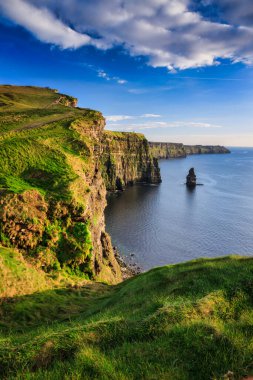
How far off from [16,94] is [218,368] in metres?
97.3

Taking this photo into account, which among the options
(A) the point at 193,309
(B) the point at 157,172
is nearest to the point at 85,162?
(A) the point at 193,309

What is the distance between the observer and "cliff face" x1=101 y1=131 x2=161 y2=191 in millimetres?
167375

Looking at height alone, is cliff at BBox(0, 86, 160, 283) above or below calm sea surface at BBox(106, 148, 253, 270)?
above

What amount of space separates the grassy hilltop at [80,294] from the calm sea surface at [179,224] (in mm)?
25115

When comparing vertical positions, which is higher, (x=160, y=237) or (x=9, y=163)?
(x=9, y=163)

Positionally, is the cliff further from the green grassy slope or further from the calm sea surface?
the calm sea surface

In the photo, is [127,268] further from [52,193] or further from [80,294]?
[52,193]

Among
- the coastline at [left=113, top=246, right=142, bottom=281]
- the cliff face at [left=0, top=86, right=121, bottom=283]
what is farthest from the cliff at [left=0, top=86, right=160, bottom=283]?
the coastline at [left=113, top=246, right=142, bottom=281]

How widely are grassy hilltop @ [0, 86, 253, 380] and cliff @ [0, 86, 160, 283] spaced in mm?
134

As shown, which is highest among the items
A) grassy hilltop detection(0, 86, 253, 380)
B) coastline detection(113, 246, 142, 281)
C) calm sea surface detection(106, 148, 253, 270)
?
grassy hilltop detection(0, 86, 253, 380)

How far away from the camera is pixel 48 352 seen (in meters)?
9.81

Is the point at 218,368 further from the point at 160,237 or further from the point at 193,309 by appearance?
the point at 160,237

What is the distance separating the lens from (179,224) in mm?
96000

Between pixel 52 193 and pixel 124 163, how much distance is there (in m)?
153
